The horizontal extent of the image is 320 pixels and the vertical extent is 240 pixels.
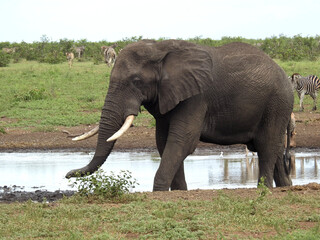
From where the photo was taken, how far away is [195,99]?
27.6ft

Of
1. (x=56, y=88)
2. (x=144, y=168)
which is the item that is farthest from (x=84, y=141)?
(x=56, y=88)

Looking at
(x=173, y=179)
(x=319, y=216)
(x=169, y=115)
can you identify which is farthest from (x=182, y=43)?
(x=319, y=216)

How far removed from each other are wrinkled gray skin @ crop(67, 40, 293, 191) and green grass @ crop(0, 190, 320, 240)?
4.02 ft

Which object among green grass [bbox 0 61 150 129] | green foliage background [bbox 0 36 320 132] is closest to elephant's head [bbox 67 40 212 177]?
green foliage background [bbox 0 36 320 132]

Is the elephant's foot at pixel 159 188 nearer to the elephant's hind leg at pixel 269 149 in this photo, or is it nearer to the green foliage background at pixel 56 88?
the elephant's hind leg at pixel 269 149

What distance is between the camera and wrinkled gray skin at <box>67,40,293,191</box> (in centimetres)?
814

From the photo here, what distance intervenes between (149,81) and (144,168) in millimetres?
4260

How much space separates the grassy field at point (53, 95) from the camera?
18125 mm

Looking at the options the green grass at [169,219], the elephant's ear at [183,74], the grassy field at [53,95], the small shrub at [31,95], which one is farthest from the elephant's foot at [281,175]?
the small shrub at [31,95]

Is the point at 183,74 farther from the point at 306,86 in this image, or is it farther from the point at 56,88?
the point at 56,88

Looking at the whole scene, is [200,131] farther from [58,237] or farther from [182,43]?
[58,237]

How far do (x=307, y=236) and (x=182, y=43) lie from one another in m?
3.90

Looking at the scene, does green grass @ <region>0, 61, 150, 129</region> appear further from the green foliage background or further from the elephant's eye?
the elephant's eye

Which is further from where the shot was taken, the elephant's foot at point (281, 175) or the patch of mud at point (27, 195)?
the elephant's foot at point (281, 175)
